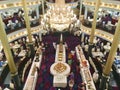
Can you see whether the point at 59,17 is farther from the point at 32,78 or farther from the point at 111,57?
the point at 32,78

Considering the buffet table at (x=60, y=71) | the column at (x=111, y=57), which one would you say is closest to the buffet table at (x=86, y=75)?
the column at (x=111, y=57)

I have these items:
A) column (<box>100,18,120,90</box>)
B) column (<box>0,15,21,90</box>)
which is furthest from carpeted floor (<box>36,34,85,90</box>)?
column (<box>100,18,120,90</box>)

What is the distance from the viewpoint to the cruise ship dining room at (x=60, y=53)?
30.6ft

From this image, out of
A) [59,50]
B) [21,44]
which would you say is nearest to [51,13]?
[59,50]

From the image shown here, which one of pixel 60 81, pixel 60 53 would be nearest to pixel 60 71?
pixel 60 81

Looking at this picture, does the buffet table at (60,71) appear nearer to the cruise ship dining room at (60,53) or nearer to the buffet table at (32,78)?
the cruise ship dining room at (60,53)

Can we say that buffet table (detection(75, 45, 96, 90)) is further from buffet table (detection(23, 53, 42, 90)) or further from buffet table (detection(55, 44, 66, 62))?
buffet table (detection(23, 53, 42, 90))

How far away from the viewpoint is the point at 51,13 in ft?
28.4

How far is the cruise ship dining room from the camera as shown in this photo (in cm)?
934

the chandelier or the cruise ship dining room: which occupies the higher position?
the chandelier

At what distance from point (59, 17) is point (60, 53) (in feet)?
22.9

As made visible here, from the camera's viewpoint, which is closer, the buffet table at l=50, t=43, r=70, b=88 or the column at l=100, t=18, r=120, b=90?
the column at l=100, t=18, r=120, b=90

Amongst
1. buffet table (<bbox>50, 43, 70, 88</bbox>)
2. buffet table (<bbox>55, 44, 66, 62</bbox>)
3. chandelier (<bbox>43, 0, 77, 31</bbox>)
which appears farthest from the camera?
buffet table (<bbox>55, 44, 66, 62</bbox>)

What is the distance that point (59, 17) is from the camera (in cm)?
824
